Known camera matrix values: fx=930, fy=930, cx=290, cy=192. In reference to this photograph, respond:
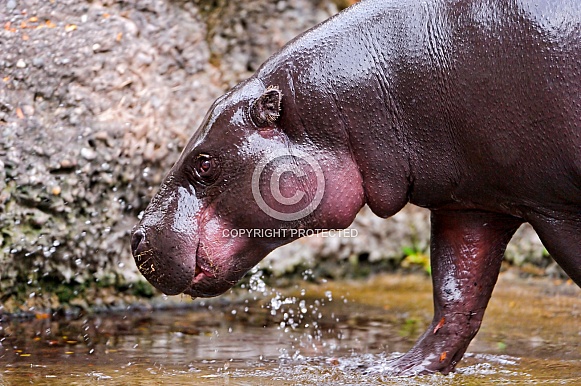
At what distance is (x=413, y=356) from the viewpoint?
4.48 m

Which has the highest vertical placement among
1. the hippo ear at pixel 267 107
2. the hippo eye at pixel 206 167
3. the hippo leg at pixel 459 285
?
the hippo ear at pixel 267 107

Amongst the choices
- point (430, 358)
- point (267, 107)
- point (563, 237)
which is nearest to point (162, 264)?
point (267, 107)

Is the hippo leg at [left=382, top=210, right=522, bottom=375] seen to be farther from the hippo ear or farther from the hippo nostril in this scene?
the hippo nostril

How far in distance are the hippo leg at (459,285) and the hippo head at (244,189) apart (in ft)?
2.02

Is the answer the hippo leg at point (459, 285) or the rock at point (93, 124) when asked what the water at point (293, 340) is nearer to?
the hippo leg at point (459, 285)

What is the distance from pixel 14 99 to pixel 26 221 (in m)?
0.85

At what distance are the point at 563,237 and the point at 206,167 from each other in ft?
5.16

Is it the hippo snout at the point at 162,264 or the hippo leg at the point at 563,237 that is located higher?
the hippo leg at the point at 563,237

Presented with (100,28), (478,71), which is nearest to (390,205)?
(478,71)

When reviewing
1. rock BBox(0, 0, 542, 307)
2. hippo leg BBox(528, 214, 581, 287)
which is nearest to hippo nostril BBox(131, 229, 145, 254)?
hippo leg BBox(528, 214, 581, 287)

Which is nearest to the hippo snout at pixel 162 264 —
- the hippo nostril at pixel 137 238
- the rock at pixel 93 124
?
the hippo nostril at pixel 137 238

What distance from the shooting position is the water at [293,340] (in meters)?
4.30

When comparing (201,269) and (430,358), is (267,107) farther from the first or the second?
(430,358)

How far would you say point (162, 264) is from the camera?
417cm
